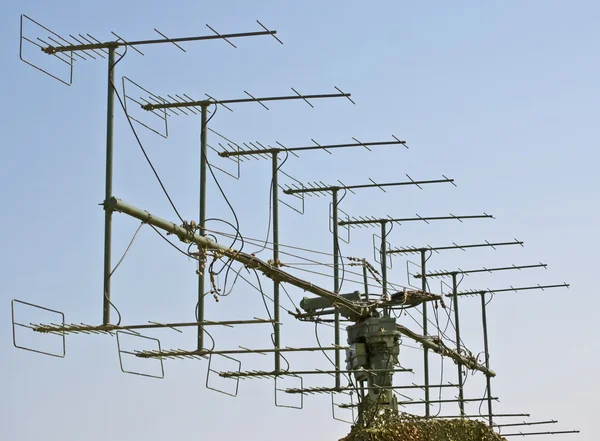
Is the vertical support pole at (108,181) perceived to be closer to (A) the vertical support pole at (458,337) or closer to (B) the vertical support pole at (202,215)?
(B) the vertical support pole at (202,215)

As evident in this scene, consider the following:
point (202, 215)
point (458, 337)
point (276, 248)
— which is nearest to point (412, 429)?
point (276, 248)

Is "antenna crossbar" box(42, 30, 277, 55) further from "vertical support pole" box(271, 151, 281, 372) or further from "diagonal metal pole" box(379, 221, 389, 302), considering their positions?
"diagonal metal pole" box(379, 221, 389, 302)

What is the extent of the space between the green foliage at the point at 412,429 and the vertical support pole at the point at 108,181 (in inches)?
272

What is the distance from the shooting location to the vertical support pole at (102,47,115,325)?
68.0 ft

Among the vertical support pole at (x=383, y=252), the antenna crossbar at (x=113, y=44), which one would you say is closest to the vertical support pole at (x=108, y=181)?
the antenna crossbar at (x=113, y=44)

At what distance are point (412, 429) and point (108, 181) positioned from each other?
9146mm

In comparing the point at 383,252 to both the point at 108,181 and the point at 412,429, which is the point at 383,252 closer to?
the point at 412,429

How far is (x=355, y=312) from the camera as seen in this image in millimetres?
31359

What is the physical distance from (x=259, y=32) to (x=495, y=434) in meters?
12.2

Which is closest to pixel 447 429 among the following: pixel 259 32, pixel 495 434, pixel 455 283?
pixel 495 434

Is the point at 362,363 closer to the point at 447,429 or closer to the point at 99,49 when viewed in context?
the point at 447,429

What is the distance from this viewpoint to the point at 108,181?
20.8 metres

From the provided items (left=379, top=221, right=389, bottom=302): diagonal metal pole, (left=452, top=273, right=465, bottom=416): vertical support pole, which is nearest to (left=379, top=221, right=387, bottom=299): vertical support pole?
(left=379, top=221, right=389, bottom=302): diagonal metal pole

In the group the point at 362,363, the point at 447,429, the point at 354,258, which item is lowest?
the point at 447,429
